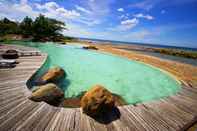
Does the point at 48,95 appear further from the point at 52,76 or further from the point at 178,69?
the point at 178,69

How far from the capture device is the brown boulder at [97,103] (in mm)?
5148

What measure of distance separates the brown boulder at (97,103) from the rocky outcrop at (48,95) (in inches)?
76.9

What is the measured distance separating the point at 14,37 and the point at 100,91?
138 ft

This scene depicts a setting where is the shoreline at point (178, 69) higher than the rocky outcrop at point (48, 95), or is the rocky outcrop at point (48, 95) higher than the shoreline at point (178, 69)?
the rocky outcrop at point (48, 95)

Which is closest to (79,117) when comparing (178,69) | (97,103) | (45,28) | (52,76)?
(97,103)

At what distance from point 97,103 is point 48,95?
257cm

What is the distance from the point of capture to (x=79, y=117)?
16.6 feet

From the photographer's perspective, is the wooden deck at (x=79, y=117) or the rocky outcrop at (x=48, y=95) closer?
the wooden deck at (x=79, y=117)

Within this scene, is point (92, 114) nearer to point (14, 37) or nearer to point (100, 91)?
point (100, 91)

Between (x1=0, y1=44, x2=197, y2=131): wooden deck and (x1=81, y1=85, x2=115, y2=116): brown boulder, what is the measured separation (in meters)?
0.26

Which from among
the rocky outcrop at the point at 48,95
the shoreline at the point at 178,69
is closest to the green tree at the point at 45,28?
the shoreline at the point at 178,69

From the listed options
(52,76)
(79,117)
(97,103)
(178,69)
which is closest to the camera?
(79,117)

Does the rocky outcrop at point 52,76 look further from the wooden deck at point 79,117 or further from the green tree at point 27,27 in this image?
the green tree at point 27,27

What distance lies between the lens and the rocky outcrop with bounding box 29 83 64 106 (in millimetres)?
5995
